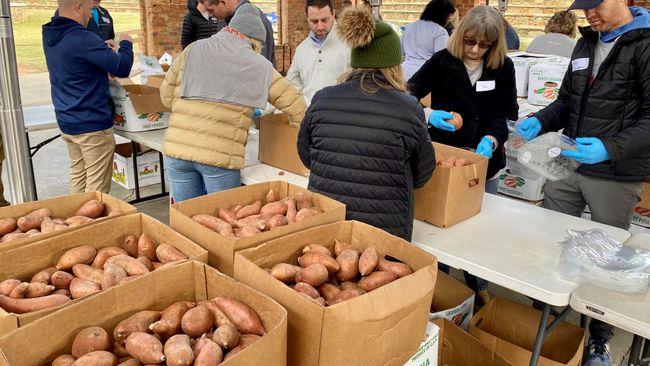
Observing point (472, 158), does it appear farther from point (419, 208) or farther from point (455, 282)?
point (455, 282)

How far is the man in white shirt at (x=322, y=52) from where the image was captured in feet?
10.6

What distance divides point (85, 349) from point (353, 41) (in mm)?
1175

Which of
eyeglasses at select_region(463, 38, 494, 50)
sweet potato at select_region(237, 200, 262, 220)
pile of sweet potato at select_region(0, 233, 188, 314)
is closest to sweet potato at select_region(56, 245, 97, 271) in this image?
pile of sweet potato at select_region(0, 233, 188, 314)

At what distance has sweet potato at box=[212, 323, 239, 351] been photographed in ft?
3.27

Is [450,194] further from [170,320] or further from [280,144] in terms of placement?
[170,320]

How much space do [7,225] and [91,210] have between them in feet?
0.73

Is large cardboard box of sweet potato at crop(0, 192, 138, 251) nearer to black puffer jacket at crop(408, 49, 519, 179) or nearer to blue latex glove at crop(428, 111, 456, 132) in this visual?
blue latex glove at crop(428, 111, 456, 132)

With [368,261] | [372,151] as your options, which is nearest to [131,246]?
[368,261]

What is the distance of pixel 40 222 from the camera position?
150 cm

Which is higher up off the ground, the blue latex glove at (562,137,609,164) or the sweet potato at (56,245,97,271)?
the blue latex glove at (562,137,609,164)

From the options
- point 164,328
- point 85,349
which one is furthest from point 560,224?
point 85,349

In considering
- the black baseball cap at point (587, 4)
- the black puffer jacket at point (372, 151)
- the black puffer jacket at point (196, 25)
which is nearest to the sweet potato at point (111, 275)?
the black puffer jacket at point (372, 151)

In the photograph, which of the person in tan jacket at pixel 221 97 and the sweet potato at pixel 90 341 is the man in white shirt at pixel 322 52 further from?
the sweet potato at pixel 90 341

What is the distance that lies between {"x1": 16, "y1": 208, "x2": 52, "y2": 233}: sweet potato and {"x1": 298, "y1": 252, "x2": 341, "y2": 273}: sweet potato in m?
0.78
